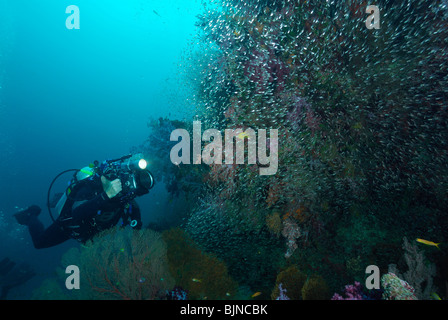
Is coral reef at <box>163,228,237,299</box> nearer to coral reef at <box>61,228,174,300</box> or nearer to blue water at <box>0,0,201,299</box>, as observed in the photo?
coral reef at <box>61,228,174,300</box>

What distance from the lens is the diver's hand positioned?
182 inches

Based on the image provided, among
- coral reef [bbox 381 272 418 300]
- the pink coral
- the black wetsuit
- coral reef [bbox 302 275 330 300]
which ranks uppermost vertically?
the black wetsuit

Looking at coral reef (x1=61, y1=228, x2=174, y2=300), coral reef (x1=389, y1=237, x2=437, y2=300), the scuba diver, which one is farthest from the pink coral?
the scuba diver

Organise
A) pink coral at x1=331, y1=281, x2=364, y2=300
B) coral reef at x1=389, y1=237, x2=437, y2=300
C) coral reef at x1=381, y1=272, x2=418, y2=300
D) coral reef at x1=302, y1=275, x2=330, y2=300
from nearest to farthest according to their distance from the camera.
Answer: coral reef at x1=381, y1=272, x2=418, y2=300 → pink coral at x1=331, y1=281, x2=364, y2=300 → coral reef at x1=302, y1=275, x2=330, y2=300 → coral reef at x1=389, y1=237, x2=437, y2=300

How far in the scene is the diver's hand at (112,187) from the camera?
461 cm

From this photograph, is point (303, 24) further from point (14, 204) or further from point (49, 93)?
point (49, 93)

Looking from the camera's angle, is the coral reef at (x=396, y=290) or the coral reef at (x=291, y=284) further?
the coral reef at (x=291, y=284)

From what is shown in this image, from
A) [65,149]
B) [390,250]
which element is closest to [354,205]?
[390,250]

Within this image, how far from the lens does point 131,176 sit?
15.4 ft

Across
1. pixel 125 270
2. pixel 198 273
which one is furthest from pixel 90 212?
pixel 198 273

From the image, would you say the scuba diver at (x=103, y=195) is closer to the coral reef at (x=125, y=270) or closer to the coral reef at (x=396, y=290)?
the coral reef at (x=125, y=270)

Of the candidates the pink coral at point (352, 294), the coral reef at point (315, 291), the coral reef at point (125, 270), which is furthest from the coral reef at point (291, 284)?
the coral reef at point (125, 270)

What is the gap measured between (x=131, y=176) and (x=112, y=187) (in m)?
0.46

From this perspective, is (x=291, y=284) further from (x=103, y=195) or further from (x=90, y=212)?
(x=90, y=212)
